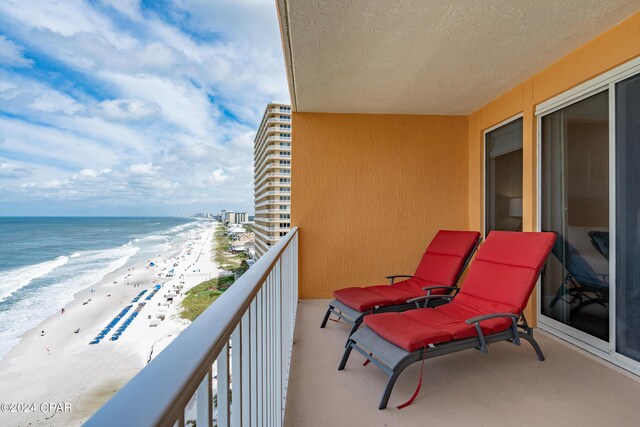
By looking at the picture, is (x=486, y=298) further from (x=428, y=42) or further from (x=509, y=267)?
(x=428, y=42)

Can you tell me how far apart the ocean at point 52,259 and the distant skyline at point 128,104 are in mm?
3932

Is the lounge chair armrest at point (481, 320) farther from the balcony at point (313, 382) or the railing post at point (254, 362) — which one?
the railing post at point (254, 362)

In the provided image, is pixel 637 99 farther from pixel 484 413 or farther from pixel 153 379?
pixel 153 379

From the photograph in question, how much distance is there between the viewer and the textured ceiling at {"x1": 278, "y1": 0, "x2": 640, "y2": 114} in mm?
2330

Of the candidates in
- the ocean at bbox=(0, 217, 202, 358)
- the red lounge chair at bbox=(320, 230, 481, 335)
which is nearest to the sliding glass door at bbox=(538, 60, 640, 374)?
the red lounge chair at bbox=(320, 230, 481, 335)

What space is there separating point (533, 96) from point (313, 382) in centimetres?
333

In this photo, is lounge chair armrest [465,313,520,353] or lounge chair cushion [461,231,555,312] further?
lounge chair cushion [461,231,555,312]

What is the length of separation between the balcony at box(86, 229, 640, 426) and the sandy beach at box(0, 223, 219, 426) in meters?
5.86

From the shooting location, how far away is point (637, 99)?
96.0 inches

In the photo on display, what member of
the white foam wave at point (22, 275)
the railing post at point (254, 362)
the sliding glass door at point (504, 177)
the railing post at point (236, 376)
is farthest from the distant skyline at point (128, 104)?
the railing post at point (236, 376)

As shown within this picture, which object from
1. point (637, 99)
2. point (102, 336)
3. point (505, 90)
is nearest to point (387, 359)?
point (637, 99)

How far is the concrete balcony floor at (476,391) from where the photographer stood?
6.40 feet

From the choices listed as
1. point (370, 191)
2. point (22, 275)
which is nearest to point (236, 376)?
point (370, 191)

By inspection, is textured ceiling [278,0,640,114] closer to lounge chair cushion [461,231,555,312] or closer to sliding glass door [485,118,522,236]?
sliding glass door [485,118,522,236]
